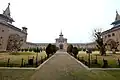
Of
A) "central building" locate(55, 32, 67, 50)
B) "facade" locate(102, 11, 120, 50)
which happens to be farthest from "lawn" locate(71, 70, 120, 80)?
"central building" locate(55, 32, 67, 50)

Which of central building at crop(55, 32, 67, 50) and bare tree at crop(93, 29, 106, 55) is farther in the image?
central building at crop(55, 32, 67, 50)

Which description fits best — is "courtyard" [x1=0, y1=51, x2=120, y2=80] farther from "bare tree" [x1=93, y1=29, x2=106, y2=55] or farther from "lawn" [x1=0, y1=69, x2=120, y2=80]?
"bare tree" [x1=93, y1=29, x2=106, y2=55]

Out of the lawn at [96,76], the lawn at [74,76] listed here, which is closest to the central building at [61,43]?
the lawn at [96,76]

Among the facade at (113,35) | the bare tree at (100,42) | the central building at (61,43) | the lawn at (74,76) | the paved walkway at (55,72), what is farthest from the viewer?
the central building at (61,43)

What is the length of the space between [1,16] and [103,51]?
4800 centimetres

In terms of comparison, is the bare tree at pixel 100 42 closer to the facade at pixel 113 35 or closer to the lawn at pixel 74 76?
the facade at pixel 113 35

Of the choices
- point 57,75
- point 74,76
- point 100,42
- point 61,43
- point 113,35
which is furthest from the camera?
point 61,43

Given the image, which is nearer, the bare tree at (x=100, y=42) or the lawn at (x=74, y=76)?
the lawn at (x=74, y=76)

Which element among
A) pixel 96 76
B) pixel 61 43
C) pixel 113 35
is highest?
pixel 113 35

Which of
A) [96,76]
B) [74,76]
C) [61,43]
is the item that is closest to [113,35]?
[61,43]

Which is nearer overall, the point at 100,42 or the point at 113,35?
the point at 100,42

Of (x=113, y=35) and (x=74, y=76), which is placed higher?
(x=113, y=35)

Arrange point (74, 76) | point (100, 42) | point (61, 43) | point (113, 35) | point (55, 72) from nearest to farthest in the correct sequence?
point (74, 76) → point (55, 72) → point (100, 42) → point (113, 35) → point (61, 43)

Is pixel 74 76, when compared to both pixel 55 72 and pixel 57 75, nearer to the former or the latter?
pixel 57 75
